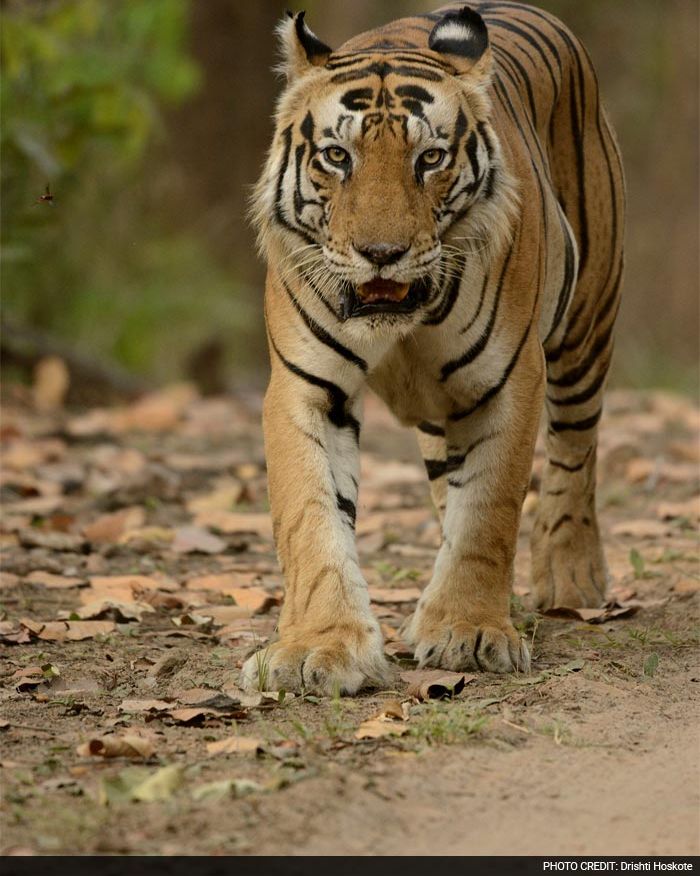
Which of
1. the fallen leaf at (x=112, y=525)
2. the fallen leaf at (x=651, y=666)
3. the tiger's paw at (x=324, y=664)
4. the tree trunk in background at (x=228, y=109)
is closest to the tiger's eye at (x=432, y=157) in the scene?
the tiger's paw at (x=324, y=664)

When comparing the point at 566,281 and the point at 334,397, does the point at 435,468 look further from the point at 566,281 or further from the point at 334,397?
the point at 334,397

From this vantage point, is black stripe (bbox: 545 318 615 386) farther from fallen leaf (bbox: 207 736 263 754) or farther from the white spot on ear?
fallen leaf (bbox: 207 736 263 754)

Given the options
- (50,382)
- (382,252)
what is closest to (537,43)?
(382,252)

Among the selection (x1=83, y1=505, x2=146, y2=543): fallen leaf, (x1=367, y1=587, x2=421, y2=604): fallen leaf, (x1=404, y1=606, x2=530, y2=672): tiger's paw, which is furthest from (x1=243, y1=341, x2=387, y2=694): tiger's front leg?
(x1=83, y1=505, x2=146, y2=543): fallen leaf

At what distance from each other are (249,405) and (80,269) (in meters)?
1.53

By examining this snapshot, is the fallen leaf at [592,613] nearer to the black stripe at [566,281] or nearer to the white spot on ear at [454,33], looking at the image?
the black stripe at [566,281]

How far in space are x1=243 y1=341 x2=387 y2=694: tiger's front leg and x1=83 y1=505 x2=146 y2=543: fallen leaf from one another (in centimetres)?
204

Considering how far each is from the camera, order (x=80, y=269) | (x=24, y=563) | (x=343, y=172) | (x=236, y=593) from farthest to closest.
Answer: (x=80, y=269)
(x=24, y=563)
(x=236, y=593)
(x=343, y=172)

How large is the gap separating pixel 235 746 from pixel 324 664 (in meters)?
0.51

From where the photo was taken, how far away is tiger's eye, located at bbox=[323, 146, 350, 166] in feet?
13.0

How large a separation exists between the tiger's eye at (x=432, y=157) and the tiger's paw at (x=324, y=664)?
1.23 meters
